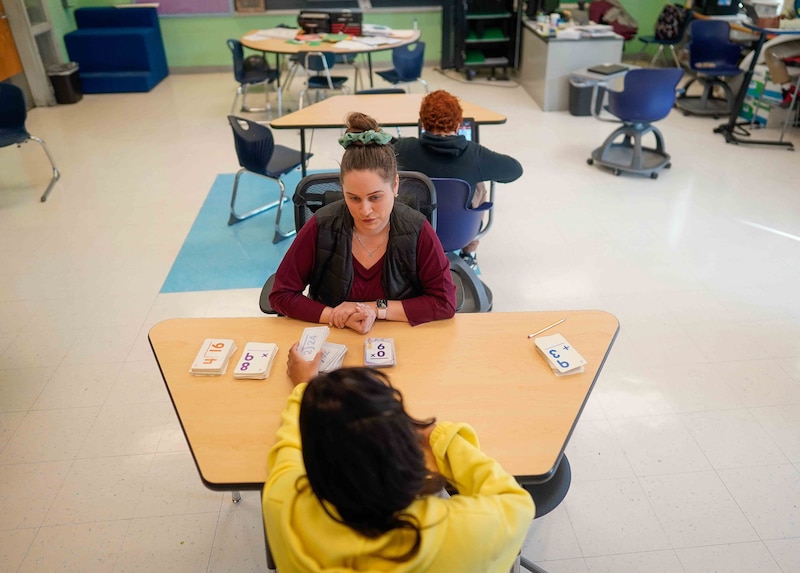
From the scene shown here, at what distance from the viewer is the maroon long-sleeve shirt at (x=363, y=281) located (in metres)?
1.90

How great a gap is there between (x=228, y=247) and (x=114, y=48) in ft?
16.7

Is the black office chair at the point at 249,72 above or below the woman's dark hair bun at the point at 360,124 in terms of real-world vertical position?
below

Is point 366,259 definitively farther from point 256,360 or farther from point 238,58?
point 238,58

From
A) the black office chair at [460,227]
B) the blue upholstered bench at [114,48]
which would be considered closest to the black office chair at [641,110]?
the black office chair at [460,227]

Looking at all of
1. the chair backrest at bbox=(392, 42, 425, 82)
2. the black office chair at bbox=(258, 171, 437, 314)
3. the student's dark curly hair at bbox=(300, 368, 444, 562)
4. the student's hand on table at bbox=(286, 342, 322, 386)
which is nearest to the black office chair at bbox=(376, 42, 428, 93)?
the chair backrest at bbox=(392, 42, 425, 82)

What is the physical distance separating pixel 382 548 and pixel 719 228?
403 centimetres

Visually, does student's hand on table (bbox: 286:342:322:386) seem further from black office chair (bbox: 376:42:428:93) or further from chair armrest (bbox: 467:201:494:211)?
black office chair (bbox: 376:42:428:93)

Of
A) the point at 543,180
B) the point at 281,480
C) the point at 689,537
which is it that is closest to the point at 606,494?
the point at 689,537

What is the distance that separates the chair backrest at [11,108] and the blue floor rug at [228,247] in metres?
1.58

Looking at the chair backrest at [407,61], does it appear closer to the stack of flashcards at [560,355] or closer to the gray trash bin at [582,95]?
the gray trash bin at [582,95]

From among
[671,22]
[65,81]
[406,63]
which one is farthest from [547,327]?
[671,22]

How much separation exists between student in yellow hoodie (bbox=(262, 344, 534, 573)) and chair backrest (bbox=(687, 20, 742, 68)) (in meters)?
6.76

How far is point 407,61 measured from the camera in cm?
660

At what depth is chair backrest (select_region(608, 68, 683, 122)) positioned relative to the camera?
478 centimetres
